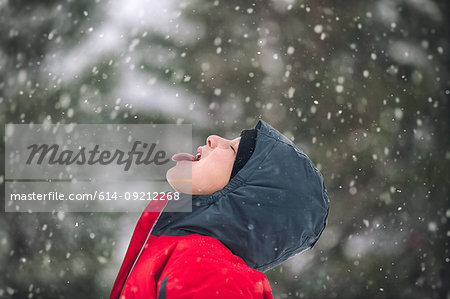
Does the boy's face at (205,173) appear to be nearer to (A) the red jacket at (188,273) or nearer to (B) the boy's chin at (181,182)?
(B) the boy's chin at (181,182)

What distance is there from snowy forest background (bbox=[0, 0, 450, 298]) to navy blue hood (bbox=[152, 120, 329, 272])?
4.70 feet

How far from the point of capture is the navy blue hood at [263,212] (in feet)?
2.73

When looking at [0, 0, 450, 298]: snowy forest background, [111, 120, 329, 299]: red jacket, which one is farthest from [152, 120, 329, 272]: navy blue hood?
[0, 0, 450, 298]: snowy forest background

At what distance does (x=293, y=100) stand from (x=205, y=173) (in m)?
1.56

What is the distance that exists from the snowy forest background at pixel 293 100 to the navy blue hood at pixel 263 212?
4.70 ft

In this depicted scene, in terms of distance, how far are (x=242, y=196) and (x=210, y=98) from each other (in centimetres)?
159

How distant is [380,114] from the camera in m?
2.31

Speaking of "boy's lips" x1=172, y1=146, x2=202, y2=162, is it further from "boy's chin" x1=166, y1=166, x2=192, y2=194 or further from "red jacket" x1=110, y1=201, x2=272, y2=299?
"red jacket" x1=110, y1=201, x2=272, y2=299

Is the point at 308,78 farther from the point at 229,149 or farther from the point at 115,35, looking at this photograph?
the point at 229,149

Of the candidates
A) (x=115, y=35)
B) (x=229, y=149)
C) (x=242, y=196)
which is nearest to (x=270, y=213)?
(x=242, y=196)

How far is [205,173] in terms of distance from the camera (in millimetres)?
909

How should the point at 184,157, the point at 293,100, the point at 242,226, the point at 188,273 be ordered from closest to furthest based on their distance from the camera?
the point at 188,273, the point at 242,226, the point at 184,157, the point at 293,100

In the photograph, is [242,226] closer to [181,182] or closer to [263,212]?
[263,212]

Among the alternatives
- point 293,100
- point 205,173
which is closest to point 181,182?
point 205,173
